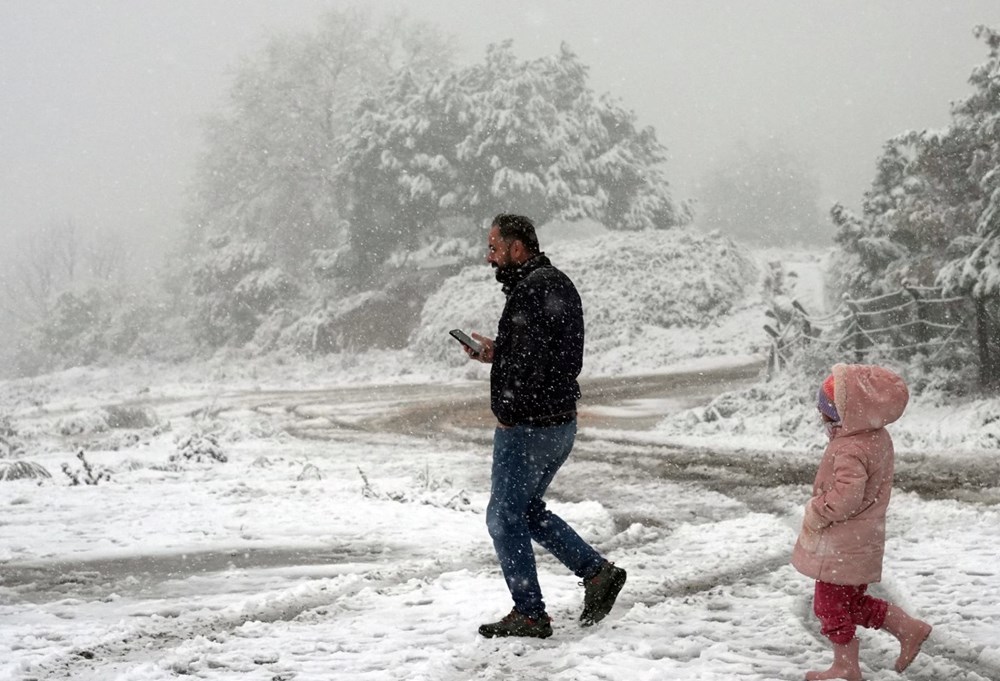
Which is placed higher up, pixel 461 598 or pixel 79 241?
pixel 79 241

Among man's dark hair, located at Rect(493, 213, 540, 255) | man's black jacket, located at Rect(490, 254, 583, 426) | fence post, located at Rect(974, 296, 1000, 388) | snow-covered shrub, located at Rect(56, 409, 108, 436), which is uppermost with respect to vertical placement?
man's dark hair, located at Rect(493, 213, 540, 255)

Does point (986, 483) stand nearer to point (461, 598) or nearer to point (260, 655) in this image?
point (461, 598)

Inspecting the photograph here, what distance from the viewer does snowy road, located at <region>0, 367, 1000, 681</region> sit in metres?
3.84

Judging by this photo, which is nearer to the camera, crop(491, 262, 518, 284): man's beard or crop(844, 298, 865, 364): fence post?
crop(491, 262, 518, 284): man's beard

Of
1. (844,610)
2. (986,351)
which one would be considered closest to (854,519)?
(844,610)

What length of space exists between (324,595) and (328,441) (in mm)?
7638

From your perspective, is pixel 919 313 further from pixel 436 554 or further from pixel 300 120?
pixel 300 120

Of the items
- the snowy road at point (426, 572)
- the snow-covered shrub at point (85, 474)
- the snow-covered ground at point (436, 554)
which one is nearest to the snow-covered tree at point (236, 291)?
the snow-covered ground at point (436, 554)

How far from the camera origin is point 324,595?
4973 mm

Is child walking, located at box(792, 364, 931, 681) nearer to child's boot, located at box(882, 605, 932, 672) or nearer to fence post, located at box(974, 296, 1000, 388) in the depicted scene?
child's boot, located at box(882, 605, 932, 672)

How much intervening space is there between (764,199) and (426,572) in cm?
5397

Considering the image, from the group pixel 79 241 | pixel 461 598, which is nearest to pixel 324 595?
pixel 461 598

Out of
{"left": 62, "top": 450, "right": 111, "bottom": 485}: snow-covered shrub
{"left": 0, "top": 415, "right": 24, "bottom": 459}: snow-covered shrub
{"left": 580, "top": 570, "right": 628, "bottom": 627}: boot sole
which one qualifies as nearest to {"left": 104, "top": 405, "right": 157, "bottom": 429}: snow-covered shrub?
{"left": 0, "top": 415, "right": 24, "bottom": 459}: snow-covered shrub

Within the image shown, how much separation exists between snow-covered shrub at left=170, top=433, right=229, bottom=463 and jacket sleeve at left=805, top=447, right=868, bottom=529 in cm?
838
